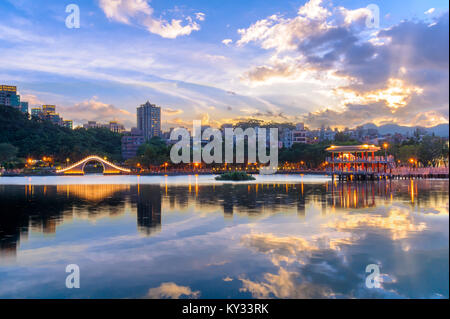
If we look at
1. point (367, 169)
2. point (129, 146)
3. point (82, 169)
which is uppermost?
point (129, 146)

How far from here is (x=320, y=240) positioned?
13.6m

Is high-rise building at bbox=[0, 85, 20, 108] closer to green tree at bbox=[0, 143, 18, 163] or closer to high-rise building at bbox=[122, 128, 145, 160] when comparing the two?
high-rise building at bbox=[122, 128, 145, 160]

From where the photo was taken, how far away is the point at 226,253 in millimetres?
12008

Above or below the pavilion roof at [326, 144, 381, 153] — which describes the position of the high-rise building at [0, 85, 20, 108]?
above

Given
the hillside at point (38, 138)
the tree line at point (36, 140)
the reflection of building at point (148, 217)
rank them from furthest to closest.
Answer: the hillside at point (38, 138)
the tree line at point (36, 140)
the reflection of building at point (148, 217)

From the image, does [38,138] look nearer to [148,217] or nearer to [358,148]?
[358,148]

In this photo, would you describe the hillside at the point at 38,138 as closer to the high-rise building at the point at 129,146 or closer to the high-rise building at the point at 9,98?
the high-rise building at the point at 129,146

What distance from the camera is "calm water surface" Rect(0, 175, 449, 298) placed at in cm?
895

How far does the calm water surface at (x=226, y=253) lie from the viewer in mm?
8945

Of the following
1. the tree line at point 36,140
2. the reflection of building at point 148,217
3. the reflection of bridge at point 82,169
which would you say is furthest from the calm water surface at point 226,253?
the tree line at point 36,140

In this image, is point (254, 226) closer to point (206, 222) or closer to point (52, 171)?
point (206, 222)

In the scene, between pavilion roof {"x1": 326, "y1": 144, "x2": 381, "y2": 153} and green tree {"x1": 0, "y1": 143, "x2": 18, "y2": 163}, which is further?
green tree {"x1": 0, "y1": 143, "x2": 18, "y2": 163}

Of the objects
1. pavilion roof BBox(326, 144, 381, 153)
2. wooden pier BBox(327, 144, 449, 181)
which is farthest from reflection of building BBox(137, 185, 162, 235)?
pavilion roof BBox(326, 144, 381, 153)

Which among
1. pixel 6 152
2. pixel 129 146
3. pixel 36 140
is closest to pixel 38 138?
pixel 36 140
